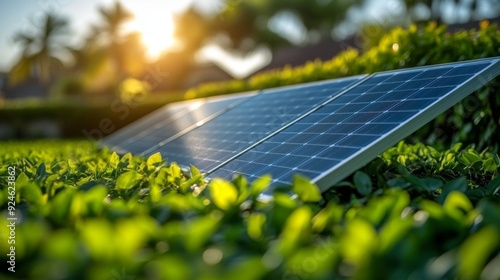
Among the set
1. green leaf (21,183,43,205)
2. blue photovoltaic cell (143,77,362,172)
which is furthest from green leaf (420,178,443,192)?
green leaf (21,183,43,205)

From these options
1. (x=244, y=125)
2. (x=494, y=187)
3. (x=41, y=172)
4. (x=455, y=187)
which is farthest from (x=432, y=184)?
(x=244, y=125)

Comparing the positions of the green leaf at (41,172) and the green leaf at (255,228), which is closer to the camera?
the green leaf at (255,228)

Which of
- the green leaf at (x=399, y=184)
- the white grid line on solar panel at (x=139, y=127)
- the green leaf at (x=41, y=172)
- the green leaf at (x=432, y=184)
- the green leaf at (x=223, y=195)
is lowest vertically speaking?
the white grid line on solar panel at (x=139, y=127)

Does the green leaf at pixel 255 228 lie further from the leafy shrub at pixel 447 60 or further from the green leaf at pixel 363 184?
the leafy shrub at pixel 447 60

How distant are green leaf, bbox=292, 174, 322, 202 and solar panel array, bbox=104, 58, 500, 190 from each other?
0.38 metres

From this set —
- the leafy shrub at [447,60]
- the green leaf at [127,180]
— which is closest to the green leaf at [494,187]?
the green leaf at [127,180]

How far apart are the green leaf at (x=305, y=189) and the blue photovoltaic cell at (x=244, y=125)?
1.86 meters

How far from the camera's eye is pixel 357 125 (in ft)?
13.9

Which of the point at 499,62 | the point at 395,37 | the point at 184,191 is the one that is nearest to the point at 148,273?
the point at 184,191

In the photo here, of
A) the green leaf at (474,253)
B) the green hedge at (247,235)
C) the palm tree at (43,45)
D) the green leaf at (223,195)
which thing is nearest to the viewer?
the green leaf at (474,253)

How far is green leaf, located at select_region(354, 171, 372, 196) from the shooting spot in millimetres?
3477

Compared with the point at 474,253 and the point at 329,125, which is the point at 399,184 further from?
the point at 474,253

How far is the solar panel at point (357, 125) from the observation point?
361 cm

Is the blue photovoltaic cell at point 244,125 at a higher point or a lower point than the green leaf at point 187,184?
lower
